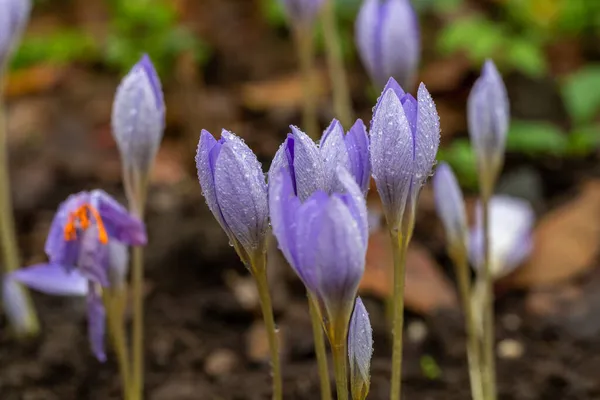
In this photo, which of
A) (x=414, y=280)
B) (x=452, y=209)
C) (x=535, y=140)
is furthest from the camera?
(x=535, y=140)

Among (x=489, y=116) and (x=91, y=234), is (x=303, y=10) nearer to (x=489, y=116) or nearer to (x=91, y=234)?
(x=489, y=116)

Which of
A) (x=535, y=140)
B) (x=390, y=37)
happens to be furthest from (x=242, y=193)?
(x=535, y=140)

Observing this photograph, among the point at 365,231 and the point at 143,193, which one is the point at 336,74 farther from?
the point at 365,231

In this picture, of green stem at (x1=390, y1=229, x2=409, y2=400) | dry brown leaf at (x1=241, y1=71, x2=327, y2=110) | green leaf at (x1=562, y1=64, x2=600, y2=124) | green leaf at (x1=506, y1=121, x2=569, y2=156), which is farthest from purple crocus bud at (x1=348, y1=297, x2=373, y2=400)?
dry brown leaf at (x1=241, y1=71, x2=327, y2=110)

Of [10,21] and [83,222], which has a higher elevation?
[10,21]

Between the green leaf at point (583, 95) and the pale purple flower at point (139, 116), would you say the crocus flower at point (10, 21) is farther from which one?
the green leaf at point (583, 95)

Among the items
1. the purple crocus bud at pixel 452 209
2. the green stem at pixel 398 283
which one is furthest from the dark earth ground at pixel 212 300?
the green stem at pixel 398 283

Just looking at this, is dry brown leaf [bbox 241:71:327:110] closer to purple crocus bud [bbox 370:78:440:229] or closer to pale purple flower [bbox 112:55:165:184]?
pale purple flower [bbox 112:55:165:184]
